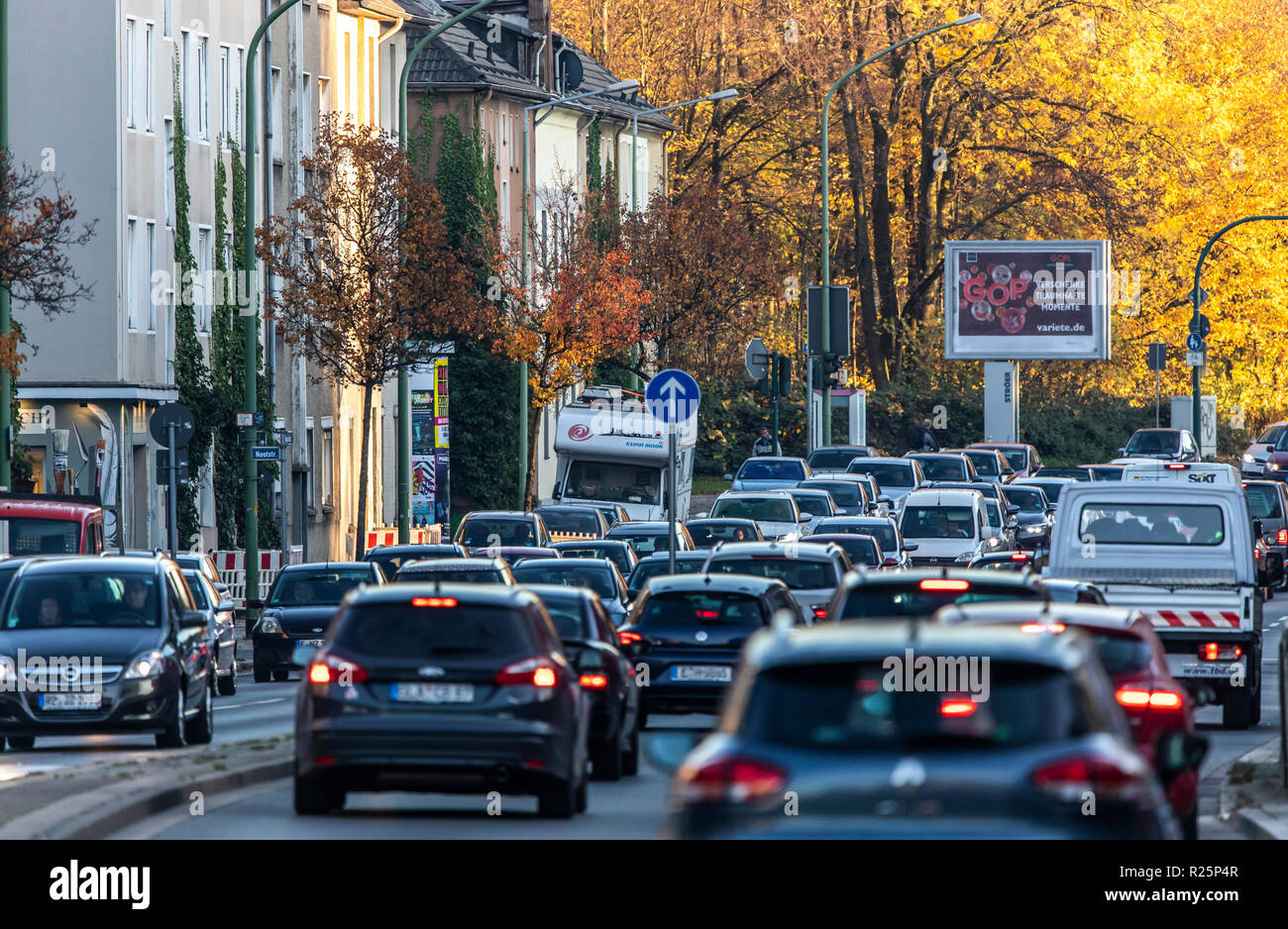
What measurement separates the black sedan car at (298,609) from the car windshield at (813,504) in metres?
16.2

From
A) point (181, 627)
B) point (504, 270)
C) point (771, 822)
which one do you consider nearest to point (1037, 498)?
point (504, 270)

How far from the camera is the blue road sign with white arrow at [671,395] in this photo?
90.1 feet

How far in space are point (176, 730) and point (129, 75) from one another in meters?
30.9

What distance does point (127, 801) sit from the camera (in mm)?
14586

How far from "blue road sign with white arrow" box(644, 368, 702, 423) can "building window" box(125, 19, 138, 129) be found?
24.0m

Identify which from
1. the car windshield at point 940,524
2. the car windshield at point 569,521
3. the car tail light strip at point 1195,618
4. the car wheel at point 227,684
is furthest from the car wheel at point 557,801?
the car windshield at point 940,524

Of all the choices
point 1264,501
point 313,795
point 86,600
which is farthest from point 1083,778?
point 1264,501

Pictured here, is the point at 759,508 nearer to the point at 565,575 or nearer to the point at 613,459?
the point at 613,459

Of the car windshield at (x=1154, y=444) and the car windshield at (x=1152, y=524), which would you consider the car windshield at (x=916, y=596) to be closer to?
the car windshield at (x=1152, y=524)

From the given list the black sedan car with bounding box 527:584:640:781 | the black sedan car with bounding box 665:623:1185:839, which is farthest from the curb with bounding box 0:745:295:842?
the black sedan car with bounding box 665:623:1185:839

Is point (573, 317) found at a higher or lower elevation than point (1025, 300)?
lower

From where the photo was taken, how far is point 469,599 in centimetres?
1479

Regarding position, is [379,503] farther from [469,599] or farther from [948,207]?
[469,599]

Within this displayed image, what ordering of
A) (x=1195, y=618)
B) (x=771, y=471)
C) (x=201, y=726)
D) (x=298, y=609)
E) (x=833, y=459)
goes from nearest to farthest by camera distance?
(x=201, y=726)
(x=1195, y=618)
(x=298, y=609)
(x=771, y=471)
(x=833, y=459)
